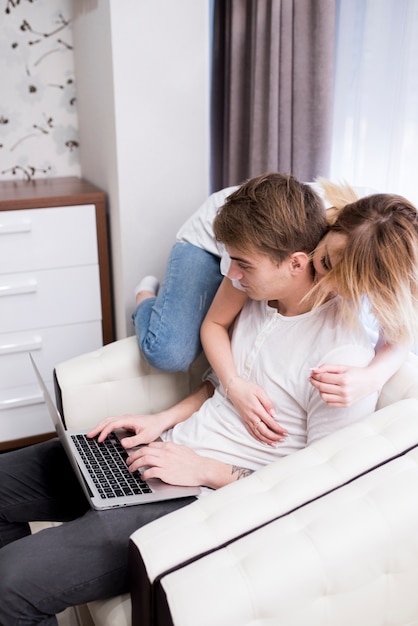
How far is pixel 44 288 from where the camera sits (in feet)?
6.77

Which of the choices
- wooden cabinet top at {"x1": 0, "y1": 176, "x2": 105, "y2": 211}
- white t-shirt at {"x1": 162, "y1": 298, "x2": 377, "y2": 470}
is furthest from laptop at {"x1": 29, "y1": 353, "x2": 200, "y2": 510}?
wooden cabinet top at {"x1": 0, "y1": 176, "x2": 105, "y2": 211}

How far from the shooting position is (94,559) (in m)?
1.12

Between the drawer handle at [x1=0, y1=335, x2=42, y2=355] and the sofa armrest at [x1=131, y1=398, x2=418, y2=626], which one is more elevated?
the sofa armrest at [x1=131, y1=398, x2=418, y2=626]

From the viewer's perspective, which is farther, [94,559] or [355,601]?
[94,559]

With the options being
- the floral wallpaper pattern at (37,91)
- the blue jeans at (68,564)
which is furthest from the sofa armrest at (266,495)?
the floral wallpaper pattern at (37,91)

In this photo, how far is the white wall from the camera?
6.03 feet

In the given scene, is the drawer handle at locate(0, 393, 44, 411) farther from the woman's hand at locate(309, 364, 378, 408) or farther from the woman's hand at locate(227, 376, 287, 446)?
the woman's hand at locate(309, 364, 378, 408)

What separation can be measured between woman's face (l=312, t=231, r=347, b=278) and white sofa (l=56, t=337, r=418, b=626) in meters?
0.29

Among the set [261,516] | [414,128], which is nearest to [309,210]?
[414,128]

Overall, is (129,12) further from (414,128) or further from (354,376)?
(354,376)

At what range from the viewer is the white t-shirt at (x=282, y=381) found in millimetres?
1241

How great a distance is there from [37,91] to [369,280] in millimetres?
1568

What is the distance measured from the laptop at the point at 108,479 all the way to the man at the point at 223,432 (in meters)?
0.02

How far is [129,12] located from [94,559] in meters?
1.39
